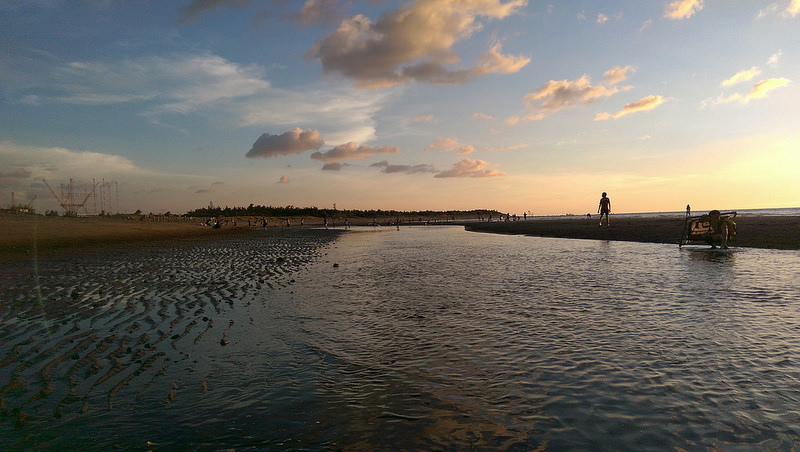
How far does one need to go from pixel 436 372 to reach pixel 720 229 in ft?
98.8

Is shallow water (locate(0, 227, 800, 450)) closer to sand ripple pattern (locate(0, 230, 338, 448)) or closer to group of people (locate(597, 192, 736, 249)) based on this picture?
sand ripple pattern (locate(0, 230, 338, 448))

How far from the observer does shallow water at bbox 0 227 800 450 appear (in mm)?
5176

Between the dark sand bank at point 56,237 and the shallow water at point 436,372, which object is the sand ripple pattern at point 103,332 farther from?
the dark sand bank at point 56,237

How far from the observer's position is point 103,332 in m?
10.0

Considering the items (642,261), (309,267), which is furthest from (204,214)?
(642,261)

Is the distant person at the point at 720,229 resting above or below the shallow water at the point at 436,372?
above

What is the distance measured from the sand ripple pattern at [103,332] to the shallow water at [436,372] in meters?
0.06

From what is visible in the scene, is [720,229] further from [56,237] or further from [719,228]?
[56,237]

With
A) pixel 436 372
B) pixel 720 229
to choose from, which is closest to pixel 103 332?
pixel 436 372

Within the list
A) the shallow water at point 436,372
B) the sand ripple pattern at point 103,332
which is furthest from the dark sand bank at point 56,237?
the shallow water at point 436,372

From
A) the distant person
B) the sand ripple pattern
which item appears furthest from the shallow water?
the distant person

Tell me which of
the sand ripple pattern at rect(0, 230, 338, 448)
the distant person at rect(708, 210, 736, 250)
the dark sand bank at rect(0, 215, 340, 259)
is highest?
the distant person at rect(708, 210, 736, 250)

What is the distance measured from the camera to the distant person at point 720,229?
89.2 feet

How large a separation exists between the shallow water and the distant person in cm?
1488
